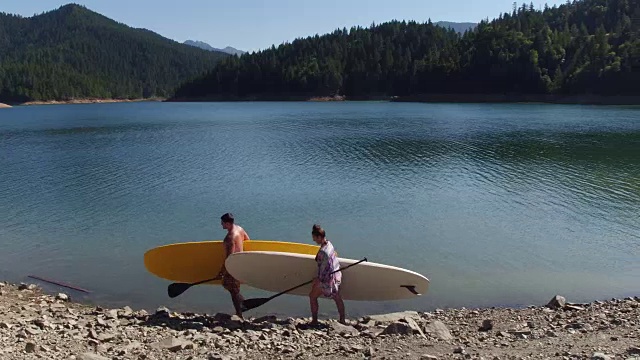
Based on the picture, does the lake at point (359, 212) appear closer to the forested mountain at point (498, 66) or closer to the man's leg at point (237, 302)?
the man's leg at point (237, 302)

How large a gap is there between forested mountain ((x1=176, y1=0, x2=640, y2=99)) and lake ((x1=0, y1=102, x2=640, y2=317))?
82091 millimetres

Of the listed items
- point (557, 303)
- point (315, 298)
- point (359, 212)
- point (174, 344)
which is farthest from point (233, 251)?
point (359, 212)

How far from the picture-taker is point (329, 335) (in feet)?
31.5

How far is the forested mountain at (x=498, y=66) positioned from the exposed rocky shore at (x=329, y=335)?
116014mm

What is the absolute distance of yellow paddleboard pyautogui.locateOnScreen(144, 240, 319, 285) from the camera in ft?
40.8

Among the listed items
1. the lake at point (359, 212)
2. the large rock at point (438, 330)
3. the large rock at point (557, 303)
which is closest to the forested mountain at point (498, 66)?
the lake at point (359, 212)

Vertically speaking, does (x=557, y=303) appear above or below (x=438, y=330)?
below

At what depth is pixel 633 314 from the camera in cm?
1058

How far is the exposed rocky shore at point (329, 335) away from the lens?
8352 millimetres

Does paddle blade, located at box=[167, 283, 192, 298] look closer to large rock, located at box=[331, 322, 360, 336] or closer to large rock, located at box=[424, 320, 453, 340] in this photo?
large rock, located at box=[331, 322, 360, 336]

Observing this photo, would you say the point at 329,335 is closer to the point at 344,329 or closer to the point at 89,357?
the point at 344,329

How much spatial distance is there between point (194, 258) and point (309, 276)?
9.01 feet

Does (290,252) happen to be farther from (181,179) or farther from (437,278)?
(181,179)

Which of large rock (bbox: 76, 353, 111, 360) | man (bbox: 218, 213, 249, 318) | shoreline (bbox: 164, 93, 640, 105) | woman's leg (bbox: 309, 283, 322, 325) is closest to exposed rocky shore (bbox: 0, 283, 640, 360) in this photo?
large rock (bbox: 76, 353, 111, 360)
